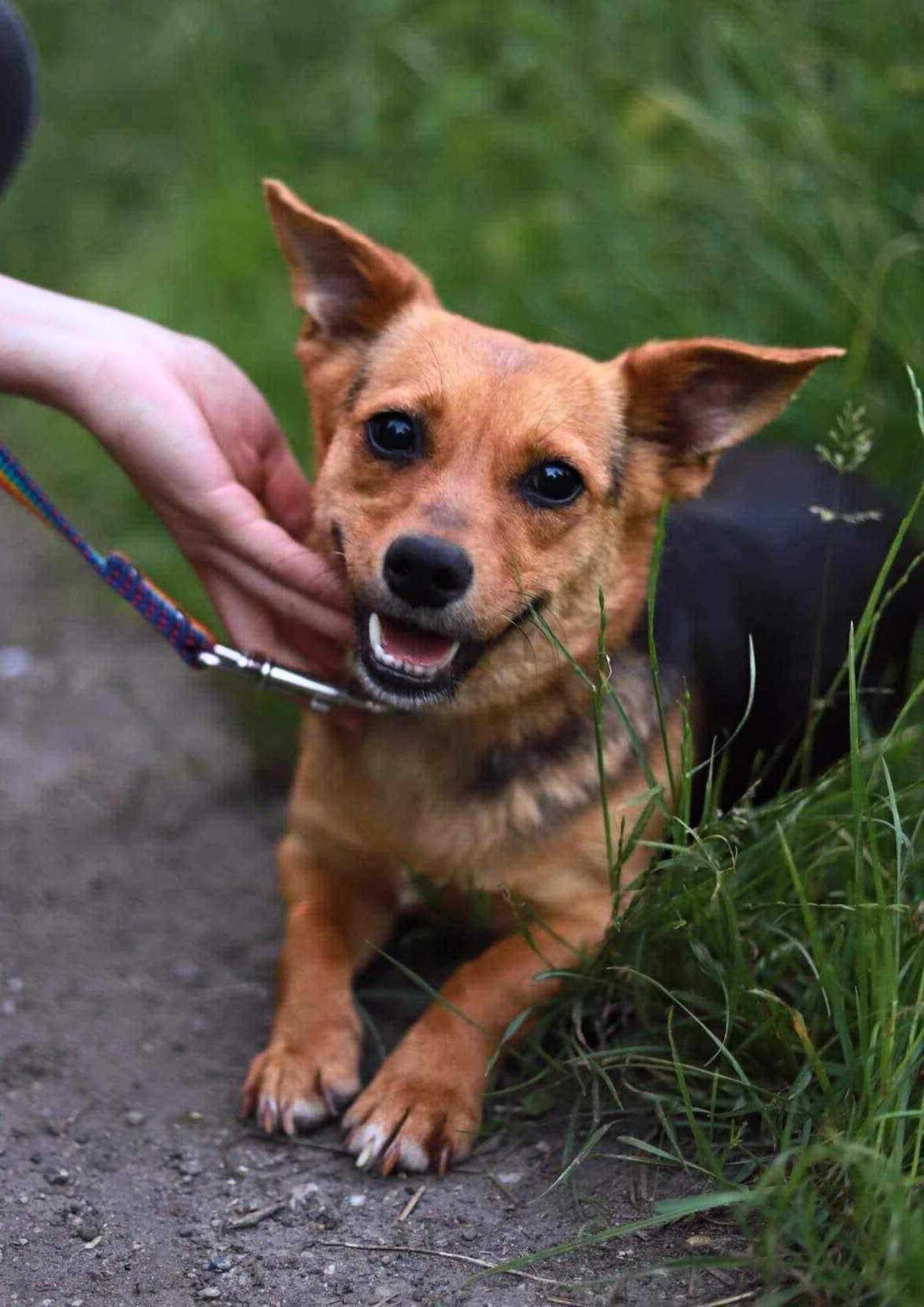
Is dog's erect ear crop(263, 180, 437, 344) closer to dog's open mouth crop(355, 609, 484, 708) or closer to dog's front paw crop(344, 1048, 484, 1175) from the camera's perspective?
dog's open mouth crop(355, 609, 484, 708)

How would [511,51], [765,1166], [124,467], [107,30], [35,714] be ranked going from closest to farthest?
[765,1166], [124,467], [35,714], [511,51], [107,30]

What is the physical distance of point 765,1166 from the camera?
2.25 m

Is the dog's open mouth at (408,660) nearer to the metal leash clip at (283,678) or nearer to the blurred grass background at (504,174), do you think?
the metal leash clip at (283,678)

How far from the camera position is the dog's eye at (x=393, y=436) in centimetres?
264

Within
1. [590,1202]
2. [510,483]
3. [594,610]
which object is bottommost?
[590,1202]

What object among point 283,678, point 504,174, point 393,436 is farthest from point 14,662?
Result: point 504,174

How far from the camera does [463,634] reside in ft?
8.17

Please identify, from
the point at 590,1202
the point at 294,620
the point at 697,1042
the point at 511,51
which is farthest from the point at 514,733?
the point at 511,51

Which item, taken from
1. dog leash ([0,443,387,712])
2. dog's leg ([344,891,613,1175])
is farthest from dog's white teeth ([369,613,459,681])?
dog's leg ([344,891,613,1175])

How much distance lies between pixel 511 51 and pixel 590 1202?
427 centimetres

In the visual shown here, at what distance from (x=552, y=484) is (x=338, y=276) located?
69 centimetres

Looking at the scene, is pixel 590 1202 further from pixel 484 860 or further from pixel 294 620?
pixel 294 620

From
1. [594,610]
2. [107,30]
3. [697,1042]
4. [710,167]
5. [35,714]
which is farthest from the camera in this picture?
[107,30]

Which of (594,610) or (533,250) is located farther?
(533,250)
